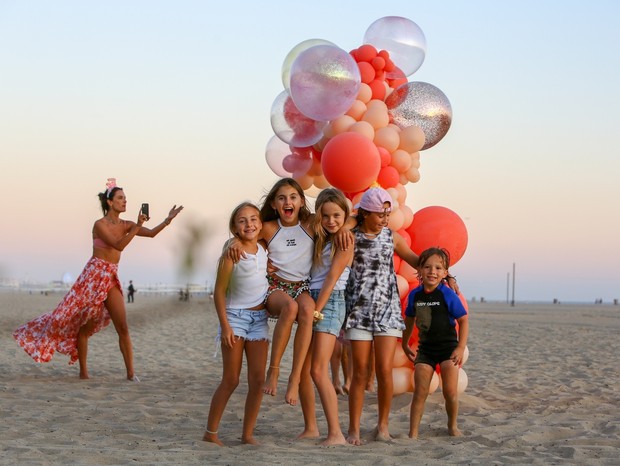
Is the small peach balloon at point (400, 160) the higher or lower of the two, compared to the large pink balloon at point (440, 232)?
higher

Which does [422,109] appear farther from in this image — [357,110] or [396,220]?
[396,220]

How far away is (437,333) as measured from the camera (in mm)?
5176

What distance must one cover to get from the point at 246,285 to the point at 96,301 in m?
3.33

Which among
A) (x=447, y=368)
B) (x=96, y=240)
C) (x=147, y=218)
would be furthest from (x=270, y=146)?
(x=447, y=368)

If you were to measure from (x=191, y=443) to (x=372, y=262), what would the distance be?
5.37 ft

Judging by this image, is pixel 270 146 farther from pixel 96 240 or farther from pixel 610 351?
pixel 610 351

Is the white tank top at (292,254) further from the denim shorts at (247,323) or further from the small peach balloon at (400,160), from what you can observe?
the small peach balloon at (400,160)

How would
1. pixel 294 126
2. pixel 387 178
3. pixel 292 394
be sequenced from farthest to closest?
pixel 294 126 < pixel 387 178 < pixel 292 394

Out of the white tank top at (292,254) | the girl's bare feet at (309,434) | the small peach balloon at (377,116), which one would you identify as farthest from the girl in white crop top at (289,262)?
the small peach balloon at (377,116)

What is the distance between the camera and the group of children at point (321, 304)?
473cm

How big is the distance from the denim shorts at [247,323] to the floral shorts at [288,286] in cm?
17

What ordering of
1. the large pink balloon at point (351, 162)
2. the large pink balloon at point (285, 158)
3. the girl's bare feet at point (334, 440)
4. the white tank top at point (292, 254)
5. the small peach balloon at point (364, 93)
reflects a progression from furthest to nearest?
1. the large pink balloon at point (285, 158)
2. the small peach balloon at point (364, 93)
3. the large pink balloon at point (351, 162)
4. the white tank top at point (292, 254)
5. the girl's bare feet at point (334, 440)

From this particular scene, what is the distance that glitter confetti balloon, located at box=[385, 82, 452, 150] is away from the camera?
6922 mm

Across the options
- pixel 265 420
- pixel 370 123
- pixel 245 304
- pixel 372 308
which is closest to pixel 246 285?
pixel 245 304
